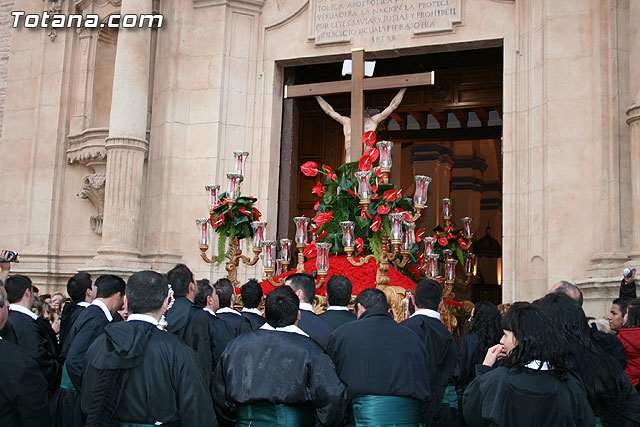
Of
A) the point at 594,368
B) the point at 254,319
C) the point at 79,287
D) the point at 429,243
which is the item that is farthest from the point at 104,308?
the point at 429,243

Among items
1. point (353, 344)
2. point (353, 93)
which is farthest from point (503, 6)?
point (353, 344)

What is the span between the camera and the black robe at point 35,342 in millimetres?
5539

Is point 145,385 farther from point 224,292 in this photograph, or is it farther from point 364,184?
point 364,184

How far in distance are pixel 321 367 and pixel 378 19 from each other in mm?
8858

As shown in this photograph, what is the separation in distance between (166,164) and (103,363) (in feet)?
29.5

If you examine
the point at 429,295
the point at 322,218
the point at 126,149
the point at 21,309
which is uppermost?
the point at 126,149

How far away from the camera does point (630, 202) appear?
9.83 meters

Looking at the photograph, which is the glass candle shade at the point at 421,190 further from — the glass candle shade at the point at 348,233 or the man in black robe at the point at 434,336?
the man in black robe at the point at 434,336

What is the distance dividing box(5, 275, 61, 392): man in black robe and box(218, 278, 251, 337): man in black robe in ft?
4.33

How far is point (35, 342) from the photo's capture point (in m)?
5.62

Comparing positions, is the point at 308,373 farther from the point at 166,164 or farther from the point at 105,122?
the point at 105,122

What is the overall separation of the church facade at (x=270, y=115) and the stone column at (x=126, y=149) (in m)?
0.02

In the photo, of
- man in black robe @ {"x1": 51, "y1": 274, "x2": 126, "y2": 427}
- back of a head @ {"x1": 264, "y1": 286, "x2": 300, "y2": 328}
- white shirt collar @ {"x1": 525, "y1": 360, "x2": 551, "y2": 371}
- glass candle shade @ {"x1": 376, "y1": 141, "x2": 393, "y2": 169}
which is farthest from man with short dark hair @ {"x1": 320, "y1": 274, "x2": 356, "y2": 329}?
glass candle shade @ {"x1": 376, "y1": 141, "x2": 393, "y2": 169}

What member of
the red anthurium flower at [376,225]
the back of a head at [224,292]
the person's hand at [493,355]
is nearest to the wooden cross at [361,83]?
the red anthurium flower at [376,225]
